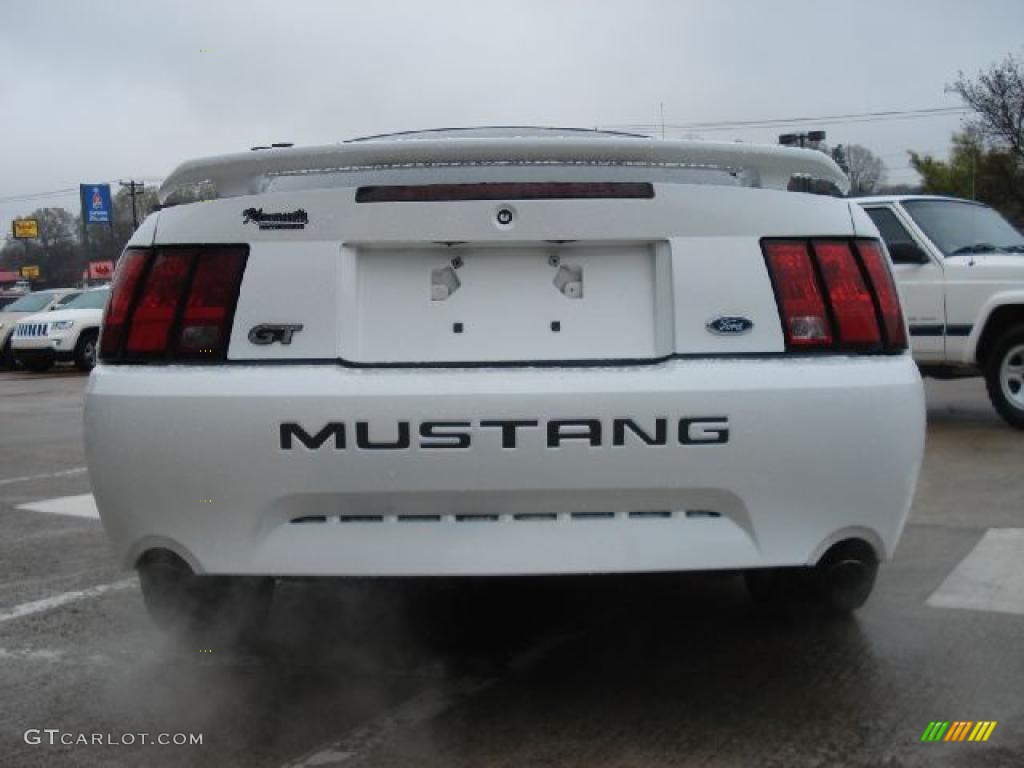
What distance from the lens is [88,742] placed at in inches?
117

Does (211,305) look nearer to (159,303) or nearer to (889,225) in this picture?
(159,303)

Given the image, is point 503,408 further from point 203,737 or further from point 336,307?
point 203,737

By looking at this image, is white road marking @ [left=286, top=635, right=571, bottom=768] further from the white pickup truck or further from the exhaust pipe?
the white pickup truck

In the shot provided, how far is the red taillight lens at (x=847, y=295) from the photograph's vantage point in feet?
9.67

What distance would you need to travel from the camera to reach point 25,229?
299 feet

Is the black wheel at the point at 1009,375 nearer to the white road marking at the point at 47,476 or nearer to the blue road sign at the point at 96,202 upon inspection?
the white road marking at the point at 47,476

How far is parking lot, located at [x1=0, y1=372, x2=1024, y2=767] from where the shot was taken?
2.85 m

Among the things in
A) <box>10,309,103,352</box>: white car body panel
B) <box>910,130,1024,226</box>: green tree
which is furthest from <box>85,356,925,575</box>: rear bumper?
<box>910,130,1024,226</box>: green tree

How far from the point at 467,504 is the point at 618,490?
366 mm

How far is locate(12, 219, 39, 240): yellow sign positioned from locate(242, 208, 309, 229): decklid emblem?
95.3 metres

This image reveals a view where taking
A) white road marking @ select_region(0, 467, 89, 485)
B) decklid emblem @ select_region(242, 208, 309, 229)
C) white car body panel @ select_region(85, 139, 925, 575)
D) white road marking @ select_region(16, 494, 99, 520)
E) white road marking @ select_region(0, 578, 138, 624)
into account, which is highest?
decklid emblem @ select_region(242, 208, 309, 229)

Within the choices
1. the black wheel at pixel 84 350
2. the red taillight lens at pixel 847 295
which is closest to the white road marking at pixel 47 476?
the red taillight lens at pixel 847 295

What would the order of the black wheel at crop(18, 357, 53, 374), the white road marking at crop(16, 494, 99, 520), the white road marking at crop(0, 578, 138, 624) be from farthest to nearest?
the black wheel at crop(18, 357, 53, 374) < the white road marking at crop(16, 494, 99, 520) < the white road marking at crop(0, 578, 138, 624)

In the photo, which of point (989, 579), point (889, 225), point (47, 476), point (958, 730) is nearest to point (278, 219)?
point (958, 730)
